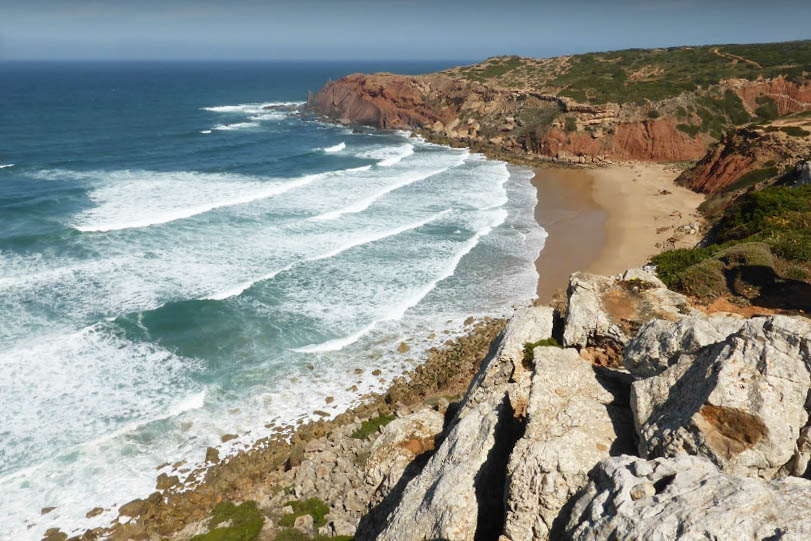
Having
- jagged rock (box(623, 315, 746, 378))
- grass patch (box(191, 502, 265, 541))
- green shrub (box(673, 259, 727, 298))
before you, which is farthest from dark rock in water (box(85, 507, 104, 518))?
green shrub (box(673, 259, 727, 298))

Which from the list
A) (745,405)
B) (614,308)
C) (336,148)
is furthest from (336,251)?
(336,148)

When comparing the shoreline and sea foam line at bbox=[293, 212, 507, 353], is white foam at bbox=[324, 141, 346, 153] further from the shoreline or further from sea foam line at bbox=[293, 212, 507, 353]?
the shoreline

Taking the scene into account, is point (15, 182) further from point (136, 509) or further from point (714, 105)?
point (714, 105)

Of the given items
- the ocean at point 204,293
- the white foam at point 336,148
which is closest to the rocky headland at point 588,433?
the ocean at point 204,293

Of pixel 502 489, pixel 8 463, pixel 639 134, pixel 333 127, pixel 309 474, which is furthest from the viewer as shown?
pixel 333 127

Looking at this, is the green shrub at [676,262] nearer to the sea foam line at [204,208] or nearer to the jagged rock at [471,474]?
the jagged rock at [471,474]

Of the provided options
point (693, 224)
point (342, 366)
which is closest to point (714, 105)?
point (693, 224)
